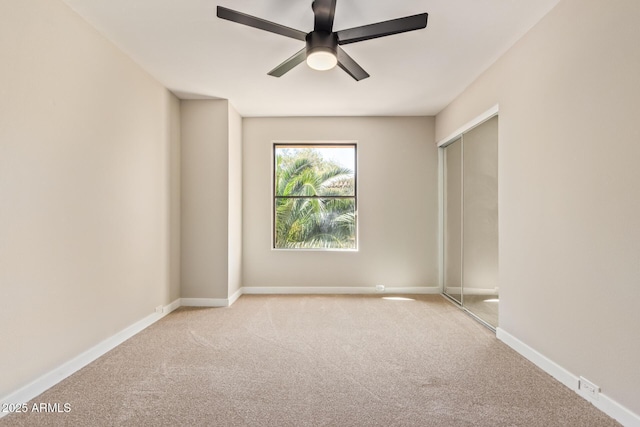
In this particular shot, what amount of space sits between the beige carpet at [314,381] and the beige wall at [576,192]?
0.37 metres

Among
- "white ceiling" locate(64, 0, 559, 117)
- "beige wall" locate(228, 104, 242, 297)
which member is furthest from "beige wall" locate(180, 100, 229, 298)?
"white ceiling" locate(64, 0, 559, 117)

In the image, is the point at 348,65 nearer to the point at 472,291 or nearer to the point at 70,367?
the point at 472,291

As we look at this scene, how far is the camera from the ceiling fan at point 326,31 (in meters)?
2.12

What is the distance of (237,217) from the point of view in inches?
189

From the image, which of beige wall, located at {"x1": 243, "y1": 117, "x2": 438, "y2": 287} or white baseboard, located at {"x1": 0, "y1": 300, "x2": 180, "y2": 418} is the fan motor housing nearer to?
beige wall, located at {"x1": 243, "y1": 117, "x2": 438, "y2": 287}

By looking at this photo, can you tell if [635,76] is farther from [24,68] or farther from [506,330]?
[24,68]

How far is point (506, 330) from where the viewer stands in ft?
10.0

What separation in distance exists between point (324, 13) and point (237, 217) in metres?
3.18

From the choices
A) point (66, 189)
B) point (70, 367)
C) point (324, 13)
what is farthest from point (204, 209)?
point (324, 13)

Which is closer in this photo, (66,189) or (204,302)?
(66,189)

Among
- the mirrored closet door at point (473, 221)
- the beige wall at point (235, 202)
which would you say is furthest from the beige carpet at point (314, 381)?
the beige wall at point (235, 202)

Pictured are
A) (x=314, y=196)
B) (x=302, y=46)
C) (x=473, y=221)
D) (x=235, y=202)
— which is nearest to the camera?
(x=302, y=46)

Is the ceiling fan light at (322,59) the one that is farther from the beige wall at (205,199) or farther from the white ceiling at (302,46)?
the beige wall at (205,199)

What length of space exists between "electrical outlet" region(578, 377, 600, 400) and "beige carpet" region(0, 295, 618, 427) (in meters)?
0.06
